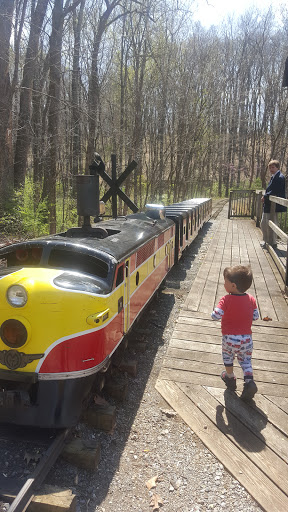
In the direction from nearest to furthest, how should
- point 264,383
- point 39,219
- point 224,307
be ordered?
1. point 224,307
2. point 264,383
3. point 39,219

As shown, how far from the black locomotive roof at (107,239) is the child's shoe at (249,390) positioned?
1.60 m

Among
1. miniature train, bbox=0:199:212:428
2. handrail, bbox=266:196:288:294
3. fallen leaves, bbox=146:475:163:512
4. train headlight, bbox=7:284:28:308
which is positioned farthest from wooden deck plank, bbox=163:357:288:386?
handrail, bbox=266:196:288:294

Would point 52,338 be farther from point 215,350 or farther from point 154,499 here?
point 215,350

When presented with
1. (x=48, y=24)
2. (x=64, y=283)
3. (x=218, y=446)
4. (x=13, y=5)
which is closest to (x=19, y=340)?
(x=64, y=283)

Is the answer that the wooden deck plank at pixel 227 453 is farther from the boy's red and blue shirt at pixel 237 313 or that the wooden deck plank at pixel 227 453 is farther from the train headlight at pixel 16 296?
the train headlight at pixel 16 296

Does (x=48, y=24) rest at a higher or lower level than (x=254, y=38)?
lower

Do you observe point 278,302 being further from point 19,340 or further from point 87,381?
point 19,340

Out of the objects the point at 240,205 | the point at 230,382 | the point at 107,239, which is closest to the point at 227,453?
the point at 230,382

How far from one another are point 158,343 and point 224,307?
1.60 m

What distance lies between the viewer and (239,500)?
→ 7.78ft

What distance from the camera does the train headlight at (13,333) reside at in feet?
8.19

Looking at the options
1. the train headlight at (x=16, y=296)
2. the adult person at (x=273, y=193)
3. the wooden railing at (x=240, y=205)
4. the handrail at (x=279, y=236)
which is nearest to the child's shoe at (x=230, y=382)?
the train headlight at (x=16, y=296)

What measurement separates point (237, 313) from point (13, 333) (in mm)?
1921

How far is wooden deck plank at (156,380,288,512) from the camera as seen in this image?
236 centimetres
